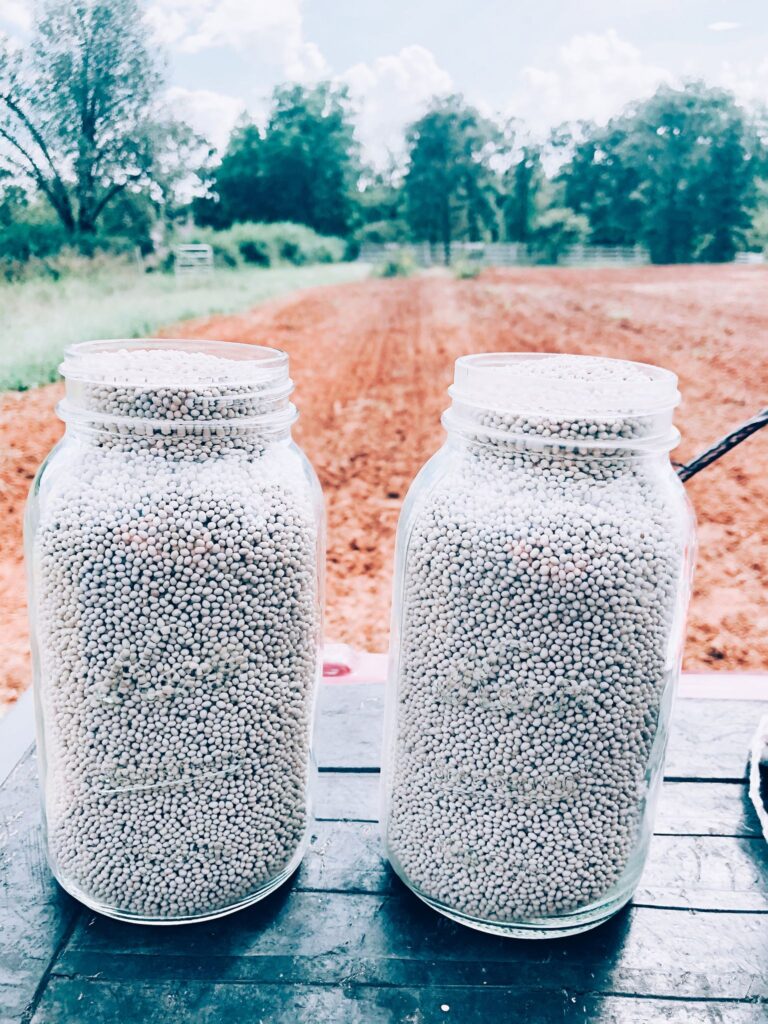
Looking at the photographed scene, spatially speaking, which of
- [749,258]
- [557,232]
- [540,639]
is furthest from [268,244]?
[540,639]

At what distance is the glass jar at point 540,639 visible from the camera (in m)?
0.52

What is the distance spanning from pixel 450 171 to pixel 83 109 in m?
0.87

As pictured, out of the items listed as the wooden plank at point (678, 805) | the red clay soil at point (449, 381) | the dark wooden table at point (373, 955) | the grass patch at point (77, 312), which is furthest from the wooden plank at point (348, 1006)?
the red clay soil at point (449, 381)

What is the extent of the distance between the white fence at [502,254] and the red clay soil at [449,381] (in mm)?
85

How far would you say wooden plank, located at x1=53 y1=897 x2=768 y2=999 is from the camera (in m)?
0.53

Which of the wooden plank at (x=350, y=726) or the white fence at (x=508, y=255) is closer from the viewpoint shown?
the wooden plank at (x=350, y=726)

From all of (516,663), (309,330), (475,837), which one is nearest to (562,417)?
(516,663)

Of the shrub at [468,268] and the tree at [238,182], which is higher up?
the tree at [238,182]

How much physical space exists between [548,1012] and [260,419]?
430 mm

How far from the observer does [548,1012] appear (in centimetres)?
51

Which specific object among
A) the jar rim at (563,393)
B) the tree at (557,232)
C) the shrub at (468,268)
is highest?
the tree at (557,232)

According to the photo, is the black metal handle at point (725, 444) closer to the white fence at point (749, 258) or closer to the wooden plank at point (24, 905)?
the wooden plank at point (24, 905)

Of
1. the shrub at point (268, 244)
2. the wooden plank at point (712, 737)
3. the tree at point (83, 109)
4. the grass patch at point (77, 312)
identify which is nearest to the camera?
the wooden plank at point (712, 737)

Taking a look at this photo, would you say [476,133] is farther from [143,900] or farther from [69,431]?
[143,900]
